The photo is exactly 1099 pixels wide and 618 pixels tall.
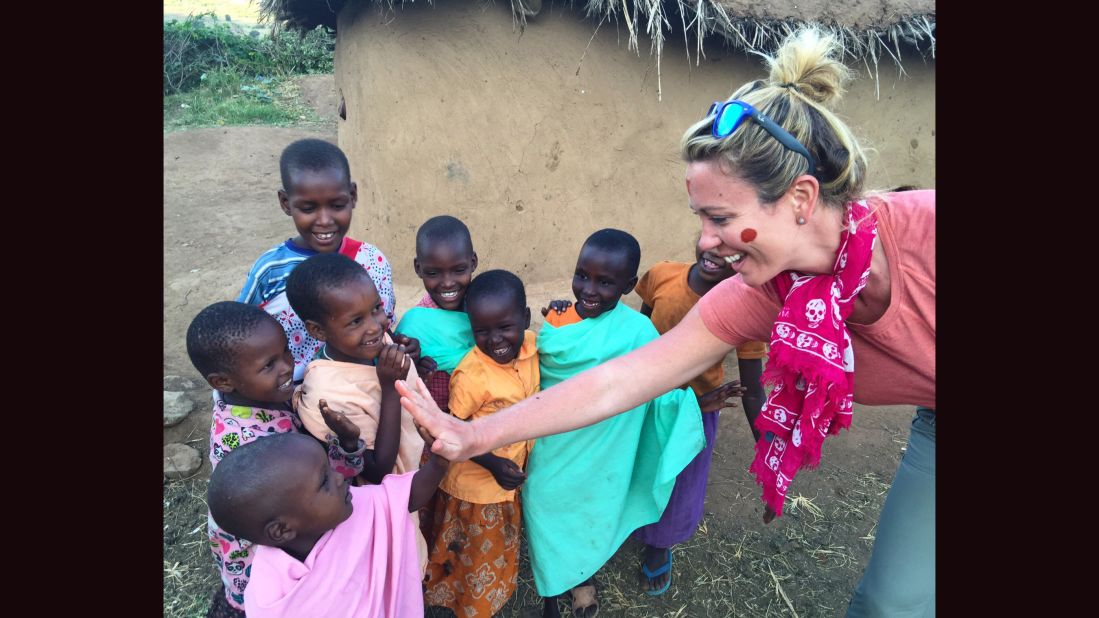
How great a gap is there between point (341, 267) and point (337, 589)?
0.97 m

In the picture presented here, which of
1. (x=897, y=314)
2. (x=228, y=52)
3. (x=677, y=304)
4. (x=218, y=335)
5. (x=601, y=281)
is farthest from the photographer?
(x=228, y=52)

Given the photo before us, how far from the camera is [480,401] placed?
229 cm

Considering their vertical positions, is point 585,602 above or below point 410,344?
below

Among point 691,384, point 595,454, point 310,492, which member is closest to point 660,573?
point 595,454

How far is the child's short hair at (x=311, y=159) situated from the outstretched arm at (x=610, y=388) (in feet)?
3.43

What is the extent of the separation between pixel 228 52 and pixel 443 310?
42.2ft

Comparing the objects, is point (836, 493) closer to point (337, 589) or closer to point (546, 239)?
point (546, 239)

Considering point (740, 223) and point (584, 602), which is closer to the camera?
point (740, 223)

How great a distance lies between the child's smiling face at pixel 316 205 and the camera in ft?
8.07

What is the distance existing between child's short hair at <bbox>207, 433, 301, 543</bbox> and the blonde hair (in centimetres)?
137

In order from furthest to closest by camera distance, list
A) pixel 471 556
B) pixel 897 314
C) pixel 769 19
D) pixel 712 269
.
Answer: pixel 769 19, pixel 712 269, pixel 471 556, pixel 897 314

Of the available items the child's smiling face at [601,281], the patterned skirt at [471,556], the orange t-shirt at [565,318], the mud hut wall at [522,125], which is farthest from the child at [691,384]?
the mud hut wall at [522,125]

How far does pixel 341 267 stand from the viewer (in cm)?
209

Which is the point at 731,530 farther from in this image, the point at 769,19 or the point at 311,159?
the point at 769,19
